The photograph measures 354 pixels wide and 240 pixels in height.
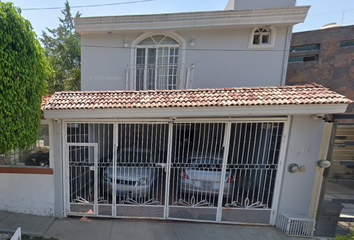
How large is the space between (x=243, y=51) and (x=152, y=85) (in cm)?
375

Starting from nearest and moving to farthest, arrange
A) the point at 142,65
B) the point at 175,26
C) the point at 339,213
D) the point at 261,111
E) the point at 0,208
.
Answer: the point at 261,111, the point at 339,213, the point at 0,208, the point at 175,26, the point at 142,65

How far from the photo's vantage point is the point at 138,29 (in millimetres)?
5465

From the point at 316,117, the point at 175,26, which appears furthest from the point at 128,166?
the point at 175,26

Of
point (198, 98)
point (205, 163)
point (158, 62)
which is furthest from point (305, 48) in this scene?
point (205, 163)

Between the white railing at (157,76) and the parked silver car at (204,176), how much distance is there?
9.76ft

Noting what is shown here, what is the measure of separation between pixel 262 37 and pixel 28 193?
29.2 ft

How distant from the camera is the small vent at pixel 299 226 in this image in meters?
3.31

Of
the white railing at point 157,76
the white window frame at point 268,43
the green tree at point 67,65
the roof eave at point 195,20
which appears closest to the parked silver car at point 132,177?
the white railing at point 157,76

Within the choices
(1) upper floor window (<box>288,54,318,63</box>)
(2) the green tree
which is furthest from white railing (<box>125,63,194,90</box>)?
(2) the green tree

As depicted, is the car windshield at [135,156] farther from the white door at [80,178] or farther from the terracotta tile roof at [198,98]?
the terracotta tile roof at [198,98]

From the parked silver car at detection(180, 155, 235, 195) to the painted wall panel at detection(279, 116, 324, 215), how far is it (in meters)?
1.30

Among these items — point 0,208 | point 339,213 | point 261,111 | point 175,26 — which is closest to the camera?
point 261,111

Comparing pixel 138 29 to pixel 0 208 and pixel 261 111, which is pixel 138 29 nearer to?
pixel 261 111

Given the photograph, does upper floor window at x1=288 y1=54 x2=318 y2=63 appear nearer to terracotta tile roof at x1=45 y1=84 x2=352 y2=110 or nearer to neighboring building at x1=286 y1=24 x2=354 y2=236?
neighboring building at x1=286 y1=24 x2=354 y2=236
